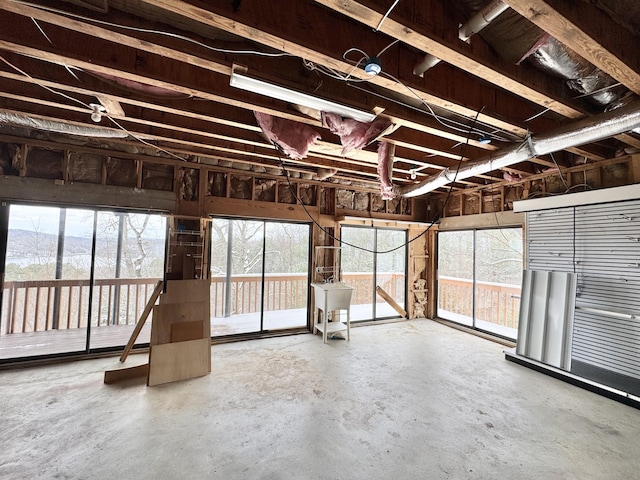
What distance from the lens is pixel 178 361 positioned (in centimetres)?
310

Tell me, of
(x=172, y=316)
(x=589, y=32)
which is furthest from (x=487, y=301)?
(x=172, y=316)

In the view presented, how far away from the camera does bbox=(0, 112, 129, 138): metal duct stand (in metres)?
2.54

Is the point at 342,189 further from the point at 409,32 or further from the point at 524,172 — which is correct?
the point at 409,32

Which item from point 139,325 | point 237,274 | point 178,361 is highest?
point 237,274

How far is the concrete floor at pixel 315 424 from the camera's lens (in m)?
1.89

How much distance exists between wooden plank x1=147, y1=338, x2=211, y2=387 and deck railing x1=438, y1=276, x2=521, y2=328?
474 centimetres

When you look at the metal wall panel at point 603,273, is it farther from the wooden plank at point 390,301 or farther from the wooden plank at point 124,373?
the wooden plank at point 124,373

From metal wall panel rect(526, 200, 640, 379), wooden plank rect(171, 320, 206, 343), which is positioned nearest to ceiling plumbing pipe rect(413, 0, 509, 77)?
metal wall panel rect(526, 200, 640, 379)

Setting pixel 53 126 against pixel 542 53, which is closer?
pixel 542 53

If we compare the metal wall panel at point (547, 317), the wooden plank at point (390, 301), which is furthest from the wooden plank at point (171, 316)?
the metal wall panel at point (547, 317)

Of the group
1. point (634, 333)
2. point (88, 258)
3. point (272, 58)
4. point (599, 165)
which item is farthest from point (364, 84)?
point (88, 258)

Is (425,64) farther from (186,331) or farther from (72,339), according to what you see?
(72,339)

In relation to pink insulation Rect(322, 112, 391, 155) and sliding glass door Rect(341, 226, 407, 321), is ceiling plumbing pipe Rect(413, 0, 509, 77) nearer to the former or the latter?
pink insulation Rect(322, 112, 391, 155)

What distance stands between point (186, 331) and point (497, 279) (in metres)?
5.42
